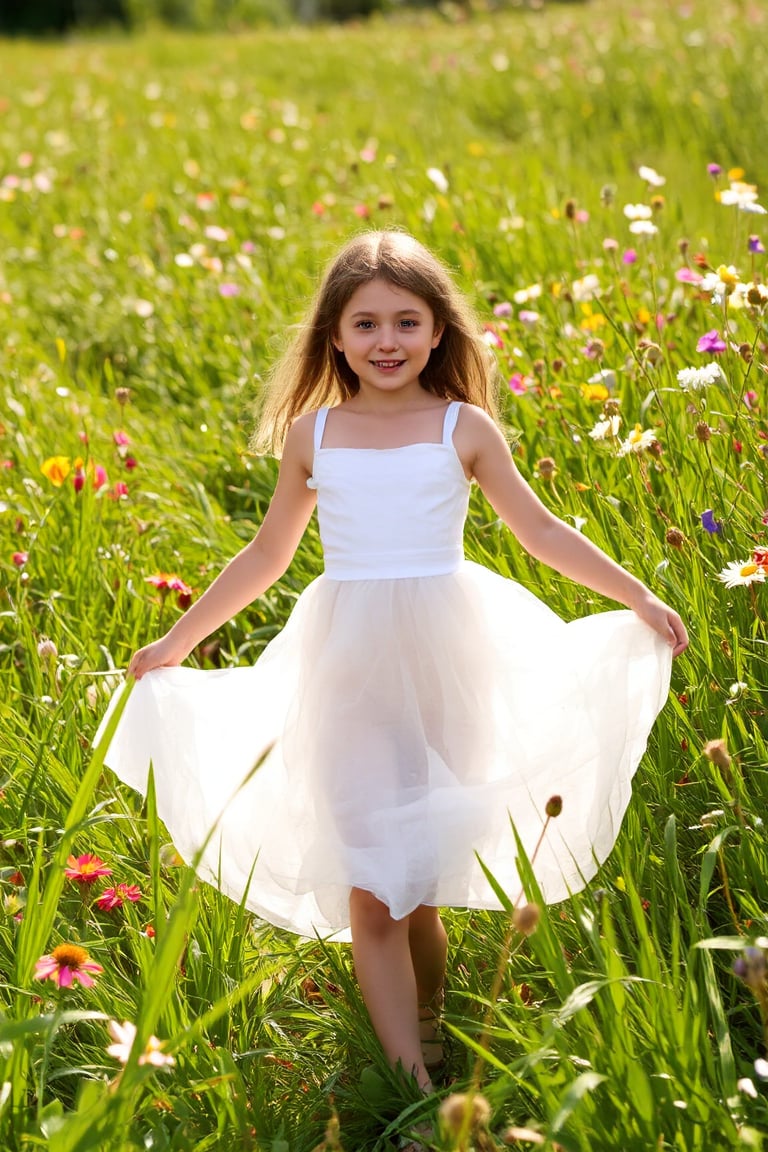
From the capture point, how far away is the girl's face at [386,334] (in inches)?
79.3

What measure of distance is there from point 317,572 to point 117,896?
3.28 feet

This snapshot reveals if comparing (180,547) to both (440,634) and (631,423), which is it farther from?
(440,634)

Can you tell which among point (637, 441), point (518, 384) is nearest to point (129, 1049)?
point (637, 441)

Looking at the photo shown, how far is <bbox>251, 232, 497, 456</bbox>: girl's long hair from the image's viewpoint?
2.05 meters

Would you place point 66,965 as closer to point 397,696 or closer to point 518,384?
point 397,696

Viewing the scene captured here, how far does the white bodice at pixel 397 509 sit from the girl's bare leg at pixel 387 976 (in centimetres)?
47

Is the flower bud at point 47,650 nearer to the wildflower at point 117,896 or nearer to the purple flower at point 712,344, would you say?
the wildflower at point 117,896

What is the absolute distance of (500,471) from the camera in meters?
2.00

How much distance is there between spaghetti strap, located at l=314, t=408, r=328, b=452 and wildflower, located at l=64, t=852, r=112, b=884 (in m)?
0.68

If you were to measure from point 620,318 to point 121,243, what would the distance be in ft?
8.88

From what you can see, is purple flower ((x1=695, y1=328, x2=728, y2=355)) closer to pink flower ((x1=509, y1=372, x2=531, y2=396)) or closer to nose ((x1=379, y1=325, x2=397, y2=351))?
pink flower ((x1=509, y1=372, x2=531, y2=396))

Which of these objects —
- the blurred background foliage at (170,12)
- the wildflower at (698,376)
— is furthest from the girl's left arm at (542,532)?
the blurred background foliage at (170,12)

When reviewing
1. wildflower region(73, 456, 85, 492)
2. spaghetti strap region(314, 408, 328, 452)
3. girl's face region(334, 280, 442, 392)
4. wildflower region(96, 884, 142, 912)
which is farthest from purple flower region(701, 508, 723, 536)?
wildflower region(73, 456, 85, 492)

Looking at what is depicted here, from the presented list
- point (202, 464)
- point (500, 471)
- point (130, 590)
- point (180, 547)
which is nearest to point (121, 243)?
point (202, 464)
